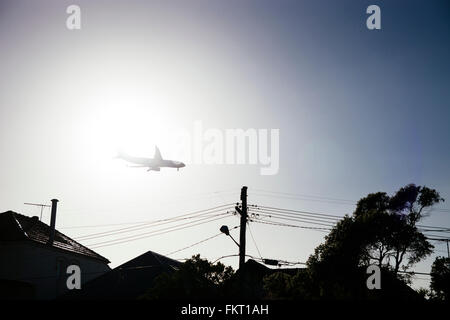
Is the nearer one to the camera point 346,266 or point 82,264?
point 346,266

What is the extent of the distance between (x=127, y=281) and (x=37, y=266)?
9654mm

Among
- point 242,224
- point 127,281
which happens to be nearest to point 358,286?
point 242,224

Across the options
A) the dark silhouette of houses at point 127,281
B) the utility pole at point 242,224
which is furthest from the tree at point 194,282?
the dark silhouette of houses at point 127,281

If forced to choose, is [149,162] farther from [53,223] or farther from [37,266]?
[37,266]

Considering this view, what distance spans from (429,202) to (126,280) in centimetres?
2800

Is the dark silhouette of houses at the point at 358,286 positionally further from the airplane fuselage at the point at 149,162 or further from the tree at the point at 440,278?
the airplane fuselage at the point at 149,162

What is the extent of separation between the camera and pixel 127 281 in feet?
93.6

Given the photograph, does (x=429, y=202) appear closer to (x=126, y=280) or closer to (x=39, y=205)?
(x=126, y=280)

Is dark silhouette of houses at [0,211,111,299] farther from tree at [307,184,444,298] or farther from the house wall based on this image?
tree at [307,184,444,298]

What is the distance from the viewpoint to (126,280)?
28.7m

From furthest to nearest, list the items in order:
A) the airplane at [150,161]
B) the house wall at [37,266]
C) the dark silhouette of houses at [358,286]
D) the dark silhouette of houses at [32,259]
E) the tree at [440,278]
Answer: the airplane at [150,161] < the house wall at [37,266] < the dark silhouette of houses at [32,259] < the tree at [440,278] < the dark silhouette of houses at [358,286]

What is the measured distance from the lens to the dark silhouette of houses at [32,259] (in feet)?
97.0
